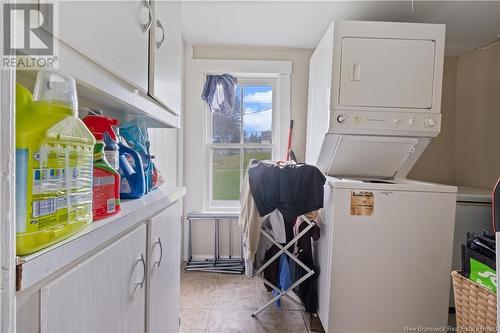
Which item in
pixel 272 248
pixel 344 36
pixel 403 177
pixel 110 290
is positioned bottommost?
pixel 272 248

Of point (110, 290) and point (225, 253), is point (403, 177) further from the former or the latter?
point (110, 290)

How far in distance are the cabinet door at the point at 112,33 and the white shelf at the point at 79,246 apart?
0.33 meters

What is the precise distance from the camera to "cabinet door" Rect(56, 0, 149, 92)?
1.46 ft

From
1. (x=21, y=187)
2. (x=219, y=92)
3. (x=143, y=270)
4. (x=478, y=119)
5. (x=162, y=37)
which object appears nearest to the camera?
(x=21, y=187)

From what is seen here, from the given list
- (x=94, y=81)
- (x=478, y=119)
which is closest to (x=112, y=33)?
(x=94, y=81)

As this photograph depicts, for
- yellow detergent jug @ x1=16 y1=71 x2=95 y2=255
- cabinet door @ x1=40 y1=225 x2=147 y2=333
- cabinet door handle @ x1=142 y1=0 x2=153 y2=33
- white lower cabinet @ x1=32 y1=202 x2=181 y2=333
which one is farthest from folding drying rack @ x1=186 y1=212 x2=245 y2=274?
yellow detergent jug @ x1=16 y1=71 x2=95 y2=255

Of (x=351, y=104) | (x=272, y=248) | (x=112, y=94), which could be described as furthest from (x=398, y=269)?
(x=112, y=94)

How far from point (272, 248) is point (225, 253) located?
1.02 m

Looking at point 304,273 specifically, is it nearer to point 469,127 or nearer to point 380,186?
point 380,186

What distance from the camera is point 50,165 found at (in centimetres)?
39

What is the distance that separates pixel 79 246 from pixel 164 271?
1.96 ft

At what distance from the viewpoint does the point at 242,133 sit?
2848 millimetres

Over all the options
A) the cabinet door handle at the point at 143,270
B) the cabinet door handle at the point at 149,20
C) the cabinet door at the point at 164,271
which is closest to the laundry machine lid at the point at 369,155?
the cabinet door at the point at 164,271

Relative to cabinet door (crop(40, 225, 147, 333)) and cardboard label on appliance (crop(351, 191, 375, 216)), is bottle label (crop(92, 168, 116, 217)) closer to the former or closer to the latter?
cabinet door (crop(40, 225, 147, 333))
